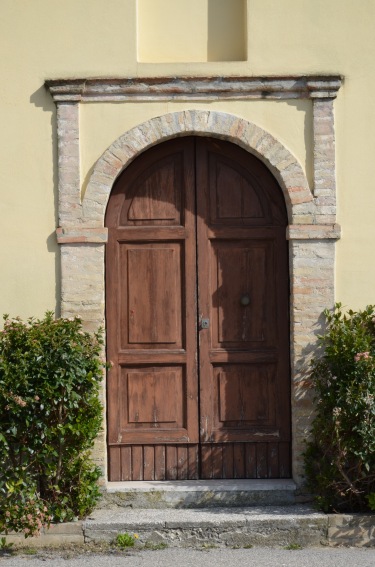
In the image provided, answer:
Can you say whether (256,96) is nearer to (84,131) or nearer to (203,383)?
(84,131)

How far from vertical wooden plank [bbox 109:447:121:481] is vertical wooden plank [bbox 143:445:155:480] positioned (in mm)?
214

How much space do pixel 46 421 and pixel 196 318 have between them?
60.8 inches

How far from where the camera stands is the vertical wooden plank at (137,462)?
820 centimetres

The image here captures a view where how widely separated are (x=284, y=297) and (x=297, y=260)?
373 millimetres

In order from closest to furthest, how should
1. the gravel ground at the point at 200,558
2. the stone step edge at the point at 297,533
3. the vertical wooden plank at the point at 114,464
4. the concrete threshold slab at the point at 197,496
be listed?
the gravel ground at the point at 200,558, the stone step edge at the point at 297,533, the concrete threshold slab at the point at 197,496, the vertical wooden plank at the point at 114,464

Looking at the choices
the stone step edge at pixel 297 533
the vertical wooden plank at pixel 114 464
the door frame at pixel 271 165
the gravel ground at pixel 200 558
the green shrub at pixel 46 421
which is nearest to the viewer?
the gravel ground at pixel 200 558

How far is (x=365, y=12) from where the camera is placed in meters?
8.08

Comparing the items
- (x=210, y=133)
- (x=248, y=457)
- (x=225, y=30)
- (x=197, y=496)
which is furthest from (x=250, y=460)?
(x=225, y=30)

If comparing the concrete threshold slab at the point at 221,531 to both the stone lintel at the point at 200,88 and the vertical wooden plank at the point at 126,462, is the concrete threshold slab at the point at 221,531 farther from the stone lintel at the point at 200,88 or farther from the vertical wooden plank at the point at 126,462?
the stone lintel at the point at 200,88

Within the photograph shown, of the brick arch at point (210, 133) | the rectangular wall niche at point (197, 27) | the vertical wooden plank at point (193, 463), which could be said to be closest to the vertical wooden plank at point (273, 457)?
the vertical wooden plank at point (193, 463)

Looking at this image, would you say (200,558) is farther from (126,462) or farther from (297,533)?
(126,462)

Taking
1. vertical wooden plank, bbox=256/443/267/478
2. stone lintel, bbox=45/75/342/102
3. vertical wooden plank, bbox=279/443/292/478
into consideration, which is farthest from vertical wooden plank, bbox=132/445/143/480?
stone lintel, bbox=45/75/342/102

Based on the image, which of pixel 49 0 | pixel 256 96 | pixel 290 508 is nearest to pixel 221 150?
pixel 256 96

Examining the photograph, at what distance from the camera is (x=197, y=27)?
326 inches
